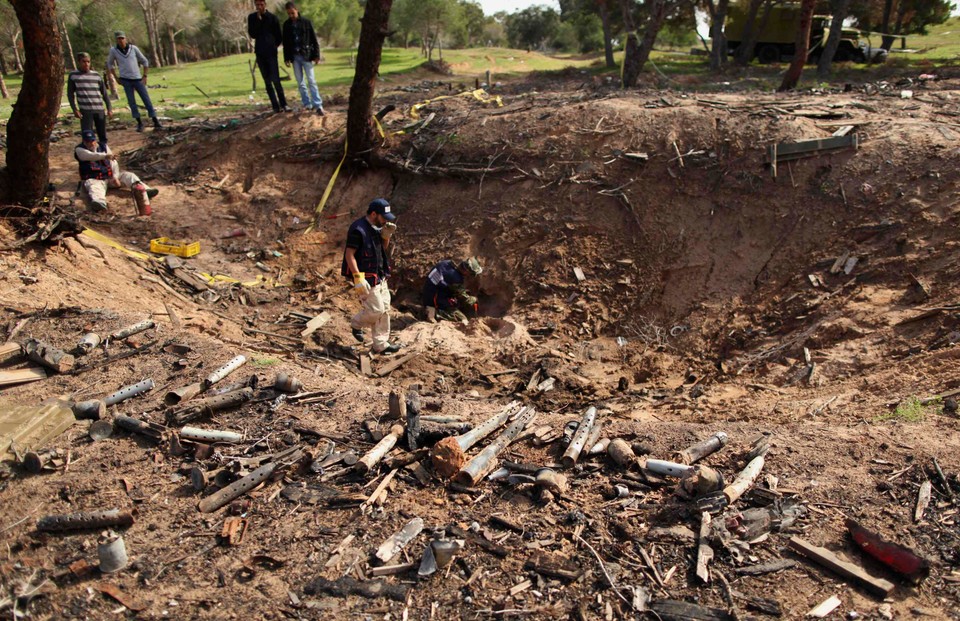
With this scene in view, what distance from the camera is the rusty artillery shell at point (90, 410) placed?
205 inches

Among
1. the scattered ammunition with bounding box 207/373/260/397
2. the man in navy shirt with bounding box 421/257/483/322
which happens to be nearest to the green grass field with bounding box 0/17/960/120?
the man in navy shirt with bounding box 421/257/483/322

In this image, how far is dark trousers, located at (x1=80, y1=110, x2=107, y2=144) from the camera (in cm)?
1083

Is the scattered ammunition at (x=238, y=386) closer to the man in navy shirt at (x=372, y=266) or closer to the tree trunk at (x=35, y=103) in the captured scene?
the man in navy shirt at (x=372, y=266)

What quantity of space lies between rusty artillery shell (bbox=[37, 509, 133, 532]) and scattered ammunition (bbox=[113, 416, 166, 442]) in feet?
2.97

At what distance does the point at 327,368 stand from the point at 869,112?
881 cm

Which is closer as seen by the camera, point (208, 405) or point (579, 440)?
point (579, 440)

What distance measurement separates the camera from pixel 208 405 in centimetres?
534

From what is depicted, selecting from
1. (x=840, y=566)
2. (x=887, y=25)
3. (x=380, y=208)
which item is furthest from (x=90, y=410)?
(x=887, y=25)

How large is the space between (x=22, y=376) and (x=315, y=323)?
3318 millimetres

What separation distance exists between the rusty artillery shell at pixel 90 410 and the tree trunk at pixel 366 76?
21.9 feet

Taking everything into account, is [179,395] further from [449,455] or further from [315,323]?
[315,323]

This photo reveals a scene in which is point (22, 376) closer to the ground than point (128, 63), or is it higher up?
closer to the ground

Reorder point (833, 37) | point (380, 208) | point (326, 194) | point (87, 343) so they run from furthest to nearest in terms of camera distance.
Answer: point (833, 37) → point (326, 194) → point (380, 208) → point (87, 343)

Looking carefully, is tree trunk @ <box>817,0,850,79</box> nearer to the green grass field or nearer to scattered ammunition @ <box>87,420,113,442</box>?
the green grass field
